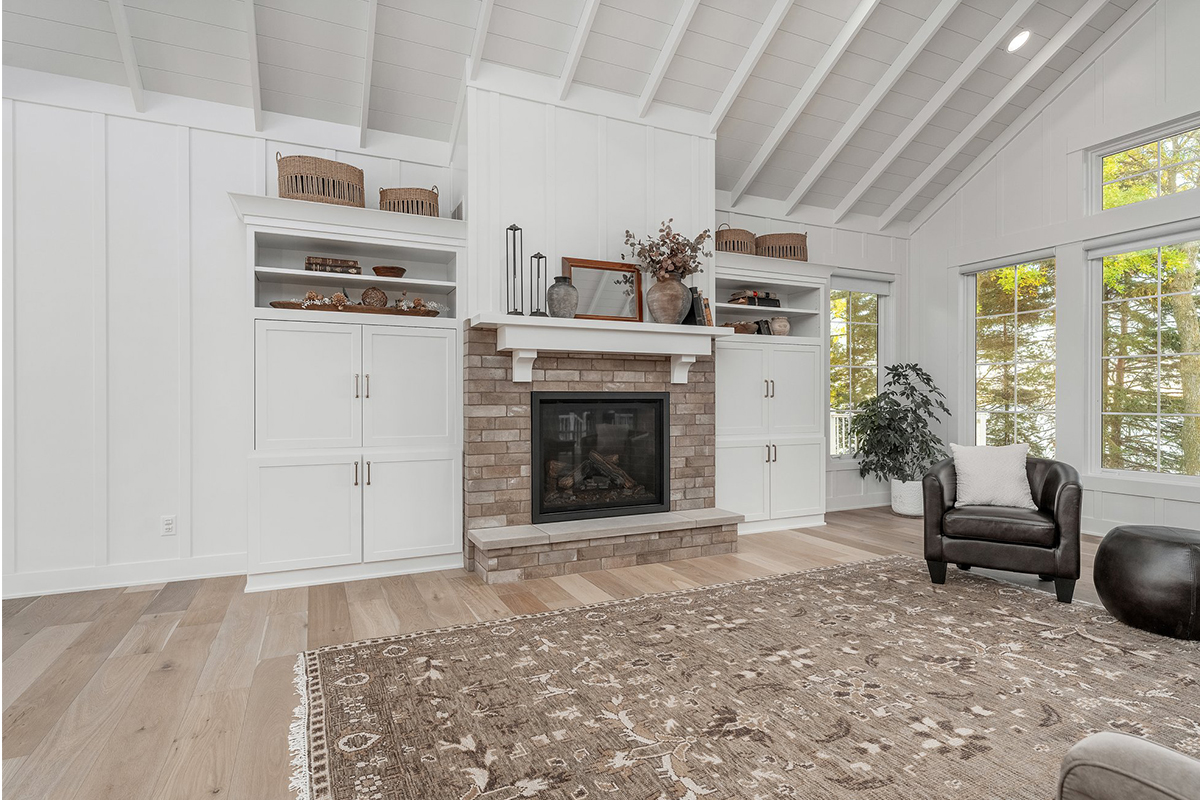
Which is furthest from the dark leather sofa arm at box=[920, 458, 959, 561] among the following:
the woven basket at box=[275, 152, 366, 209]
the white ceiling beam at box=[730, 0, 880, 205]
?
the woven basket at box=[275, 152, 366, 209]

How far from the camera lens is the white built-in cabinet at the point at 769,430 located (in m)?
5.03

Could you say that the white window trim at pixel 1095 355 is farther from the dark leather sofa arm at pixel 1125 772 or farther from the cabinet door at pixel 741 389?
the dark leather sofa arm at pixel 1125 772

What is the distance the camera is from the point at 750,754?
2.06 m

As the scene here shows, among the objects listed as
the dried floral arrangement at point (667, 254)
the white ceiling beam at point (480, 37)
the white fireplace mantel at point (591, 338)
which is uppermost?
the white ceiling beam at point (480, 37)

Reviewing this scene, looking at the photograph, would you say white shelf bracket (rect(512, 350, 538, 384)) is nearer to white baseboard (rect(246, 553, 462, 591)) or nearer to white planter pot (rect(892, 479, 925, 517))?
white baseboard (rect(246, 553, 462, 591))

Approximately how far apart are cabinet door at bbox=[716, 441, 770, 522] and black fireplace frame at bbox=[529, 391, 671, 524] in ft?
1.85

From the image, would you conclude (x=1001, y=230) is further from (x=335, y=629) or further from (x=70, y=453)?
(x=70, y=453)

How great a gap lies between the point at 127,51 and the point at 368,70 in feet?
3.98

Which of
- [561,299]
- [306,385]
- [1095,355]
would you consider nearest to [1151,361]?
[1095,355]

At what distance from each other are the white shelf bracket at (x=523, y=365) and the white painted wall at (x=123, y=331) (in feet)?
4.92

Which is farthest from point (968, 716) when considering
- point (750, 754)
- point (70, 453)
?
point (70, 453)

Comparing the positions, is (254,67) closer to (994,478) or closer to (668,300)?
(668,300)

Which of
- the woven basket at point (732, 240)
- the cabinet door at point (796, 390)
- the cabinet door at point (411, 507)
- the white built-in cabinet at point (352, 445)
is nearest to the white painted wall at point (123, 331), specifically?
the white built-in cabinet at point (352, 445)

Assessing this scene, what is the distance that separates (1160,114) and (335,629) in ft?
20.3
